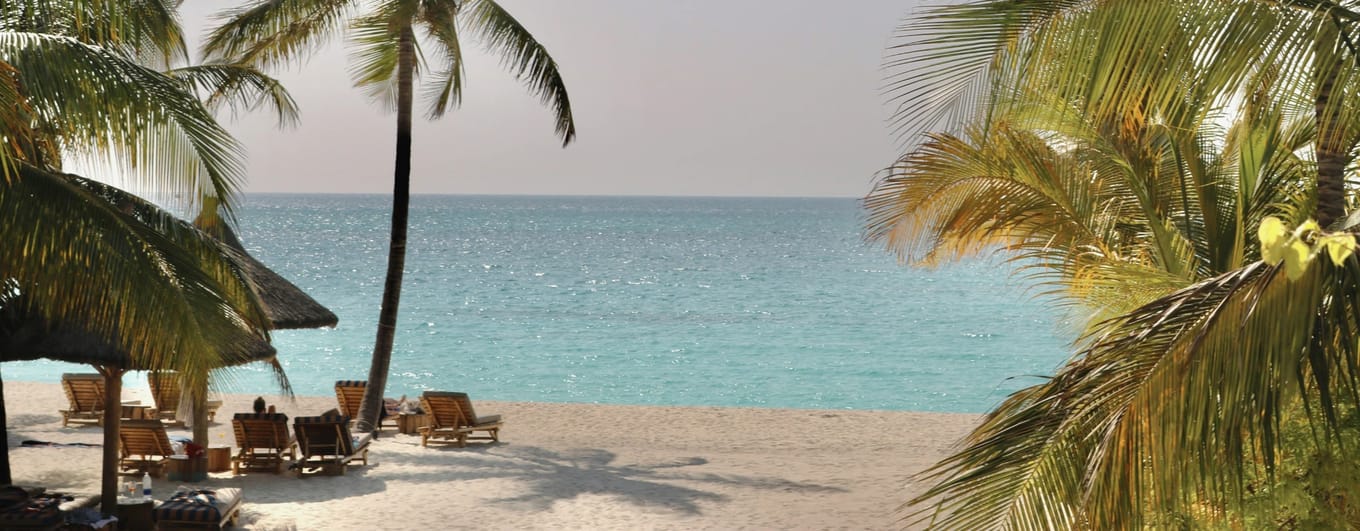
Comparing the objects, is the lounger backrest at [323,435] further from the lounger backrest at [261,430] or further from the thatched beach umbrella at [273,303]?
the thatched beach umbrella at [273,303]

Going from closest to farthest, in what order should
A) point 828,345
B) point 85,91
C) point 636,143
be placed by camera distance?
point 85,91 < point 828,345 < point 636,143

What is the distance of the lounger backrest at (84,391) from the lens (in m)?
14.1

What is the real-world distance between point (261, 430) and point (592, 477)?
3.02m

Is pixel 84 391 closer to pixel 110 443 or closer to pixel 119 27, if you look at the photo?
pixel 110 443

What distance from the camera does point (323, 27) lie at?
1336 cm

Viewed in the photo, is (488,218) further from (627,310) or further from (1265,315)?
(1265,315)

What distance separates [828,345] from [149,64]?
110 ft

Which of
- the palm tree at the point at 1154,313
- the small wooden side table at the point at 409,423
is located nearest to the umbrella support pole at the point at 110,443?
the small wooden side table at the point at 409,423

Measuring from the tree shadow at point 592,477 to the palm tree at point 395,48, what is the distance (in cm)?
178

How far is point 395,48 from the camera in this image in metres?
14.0

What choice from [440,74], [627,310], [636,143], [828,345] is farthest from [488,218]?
[440,74]

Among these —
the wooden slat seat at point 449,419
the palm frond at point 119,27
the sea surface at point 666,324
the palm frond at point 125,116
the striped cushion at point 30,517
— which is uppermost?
the palm frond at point 119,27

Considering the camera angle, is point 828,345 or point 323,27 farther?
point 828,345

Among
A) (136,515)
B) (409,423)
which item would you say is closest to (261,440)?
(136,515)
